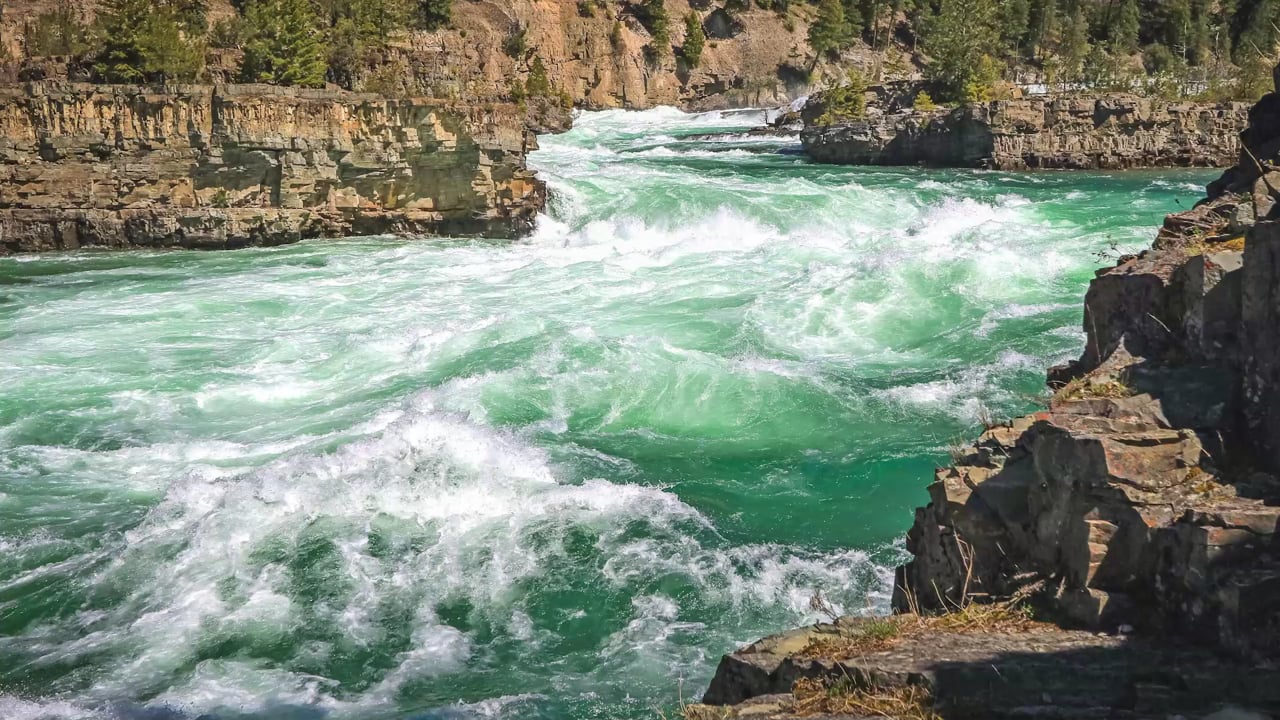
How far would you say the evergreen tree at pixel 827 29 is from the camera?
232 ft

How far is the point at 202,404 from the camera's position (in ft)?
47.2

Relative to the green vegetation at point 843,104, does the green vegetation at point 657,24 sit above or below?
above

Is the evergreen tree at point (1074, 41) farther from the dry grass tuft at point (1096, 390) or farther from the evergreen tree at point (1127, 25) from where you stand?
the dry grass tuft at point (1096, 390)

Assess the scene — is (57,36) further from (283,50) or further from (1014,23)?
(1014,23)

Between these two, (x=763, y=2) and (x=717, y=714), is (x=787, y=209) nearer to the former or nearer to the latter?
(x=717, y=714)

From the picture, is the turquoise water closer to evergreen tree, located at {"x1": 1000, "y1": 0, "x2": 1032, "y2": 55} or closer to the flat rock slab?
the flat rock slab

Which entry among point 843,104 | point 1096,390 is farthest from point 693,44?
point 1096,390

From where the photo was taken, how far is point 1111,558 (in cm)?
520

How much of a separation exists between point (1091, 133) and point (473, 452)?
33.4 metres

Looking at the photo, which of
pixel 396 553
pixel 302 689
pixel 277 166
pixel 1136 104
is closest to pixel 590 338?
pixel 396 553

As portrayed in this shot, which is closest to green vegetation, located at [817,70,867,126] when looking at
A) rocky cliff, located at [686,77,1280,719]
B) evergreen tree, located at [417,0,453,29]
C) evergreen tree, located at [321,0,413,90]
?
evergreen tree, located at [321,0,413,90]

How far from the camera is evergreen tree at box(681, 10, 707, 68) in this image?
2763 inches

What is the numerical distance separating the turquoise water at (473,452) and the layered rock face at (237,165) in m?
1.32

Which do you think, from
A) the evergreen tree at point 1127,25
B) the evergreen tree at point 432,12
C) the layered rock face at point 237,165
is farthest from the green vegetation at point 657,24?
the layered rock face at point 237,165
